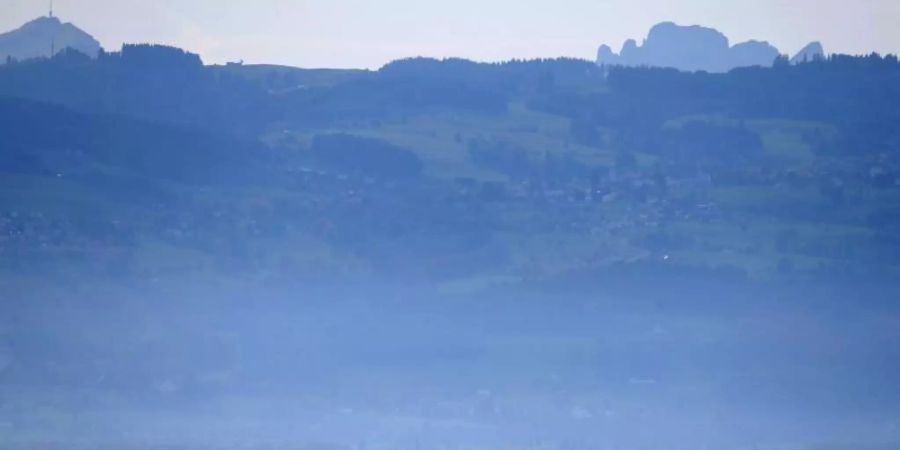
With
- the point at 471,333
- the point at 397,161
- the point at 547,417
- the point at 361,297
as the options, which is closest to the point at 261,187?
the point at 397,161

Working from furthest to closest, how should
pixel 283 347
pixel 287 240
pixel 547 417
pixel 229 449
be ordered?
pixel 287 240
pixel 283 347
pixel 547 417
pixel 229 449

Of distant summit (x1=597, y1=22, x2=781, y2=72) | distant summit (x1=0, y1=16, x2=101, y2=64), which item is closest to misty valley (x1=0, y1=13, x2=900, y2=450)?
distant summit (x1=0, y1=16, x2=101, y2=64)

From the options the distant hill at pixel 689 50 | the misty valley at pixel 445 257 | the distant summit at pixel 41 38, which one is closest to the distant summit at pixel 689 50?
the distant hill at pixel 689 50

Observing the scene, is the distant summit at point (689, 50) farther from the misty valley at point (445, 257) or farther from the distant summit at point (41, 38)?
the misty valley at point (445, 257)

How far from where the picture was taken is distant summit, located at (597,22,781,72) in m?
144

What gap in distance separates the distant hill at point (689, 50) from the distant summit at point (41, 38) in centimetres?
4168

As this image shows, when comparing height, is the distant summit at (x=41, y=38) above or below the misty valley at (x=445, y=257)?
above

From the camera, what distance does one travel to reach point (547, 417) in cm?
4425

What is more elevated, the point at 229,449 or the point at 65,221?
the point at 65,221

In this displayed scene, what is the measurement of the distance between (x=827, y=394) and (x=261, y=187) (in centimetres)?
2324

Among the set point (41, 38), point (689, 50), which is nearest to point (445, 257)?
point (41, 38)

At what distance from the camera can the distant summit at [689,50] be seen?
14375 centimetres

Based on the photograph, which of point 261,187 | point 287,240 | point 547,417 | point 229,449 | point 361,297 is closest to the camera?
point 229,449

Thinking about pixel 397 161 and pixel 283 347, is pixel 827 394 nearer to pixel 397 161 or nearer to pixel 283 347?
pixel 283 347
